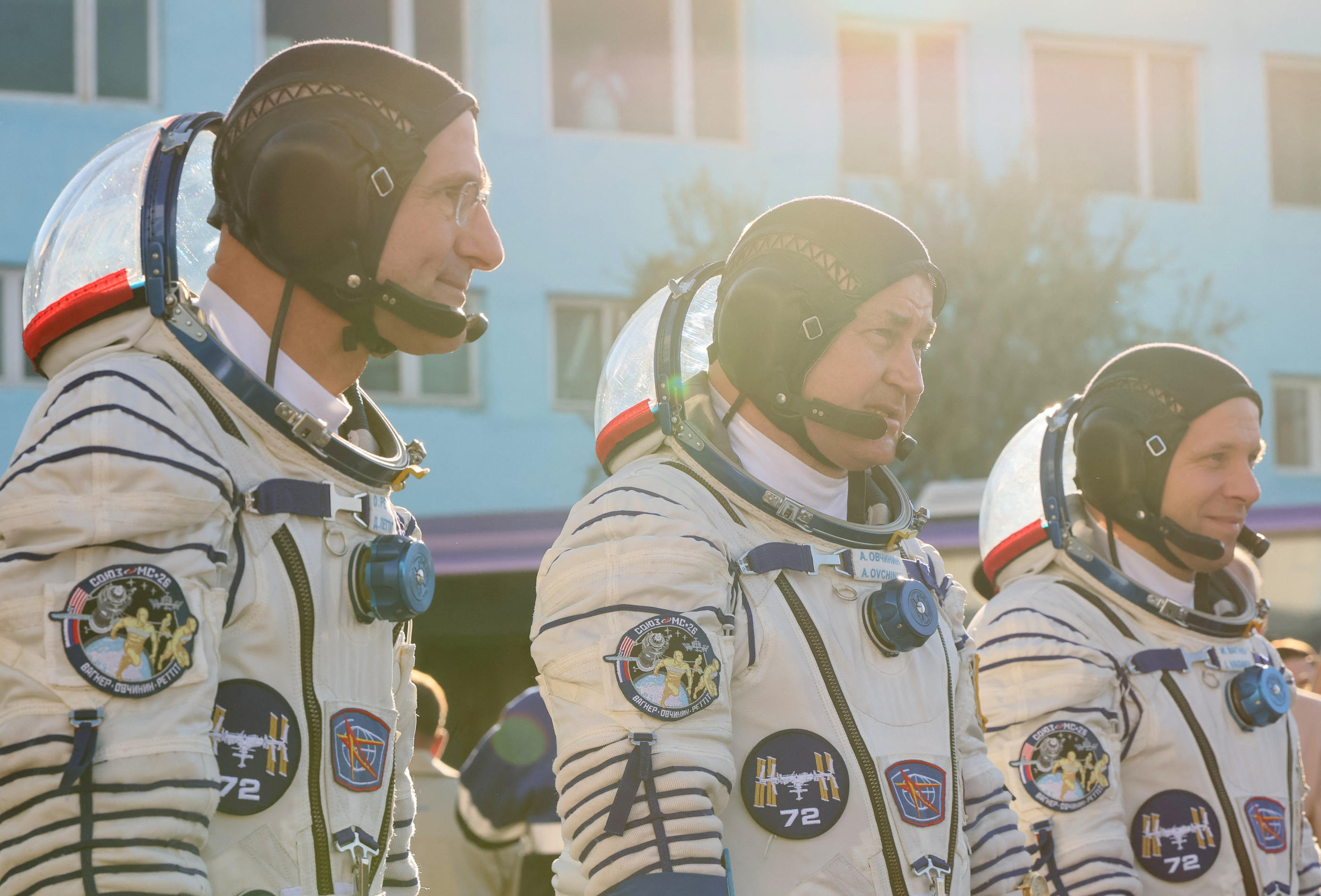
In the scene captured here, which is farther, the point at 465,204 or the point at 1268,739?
the point at 1268,739

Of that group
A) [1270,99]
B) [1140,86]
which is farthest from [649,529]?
[1270,99]

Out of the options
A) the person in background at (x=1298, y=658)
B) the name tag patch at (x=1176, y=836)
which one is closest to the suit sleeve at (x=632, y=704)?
the name tag patch at (x=1176, y=836)

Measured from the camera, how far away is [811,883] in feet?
8.05

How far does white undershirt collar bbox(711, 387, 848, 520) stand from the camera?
9.25ft

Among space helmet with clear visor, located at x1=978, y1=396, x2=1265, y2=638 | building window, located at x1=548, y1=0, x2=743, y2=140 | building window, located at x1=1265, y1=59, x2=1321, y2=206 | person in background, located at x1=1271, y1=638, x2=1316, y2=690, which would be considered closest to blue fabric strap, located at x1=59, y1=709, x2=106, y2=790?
space helmet with clear visor, located at x1=978, y1=396, x2=1265, y2=638

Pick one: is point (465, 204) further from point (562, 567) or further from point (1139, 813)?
point (1139, 813)

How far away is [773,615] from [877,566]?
271 millimetres

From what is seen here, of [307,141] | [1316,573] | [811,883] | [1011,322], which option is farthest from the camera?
[1011,322]

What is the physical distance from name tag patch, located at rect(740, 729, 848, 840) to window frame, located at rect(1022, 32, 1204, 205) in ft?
40.2

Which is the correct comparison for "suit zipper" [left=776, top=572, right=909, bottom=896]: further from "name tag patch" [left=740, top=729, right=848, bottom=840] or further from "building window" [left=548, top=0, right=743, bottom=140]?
"building window" [left=548, top=0, right=743, bottom=140]

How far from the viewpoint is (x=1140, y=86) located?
47.2ft

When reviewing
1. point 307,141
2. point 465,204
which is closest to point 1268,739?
point 465,204

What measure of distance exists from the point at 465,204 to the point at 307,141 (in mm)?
303

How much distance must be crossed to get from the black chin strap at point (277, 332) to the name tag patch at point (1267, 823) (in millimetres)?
2585
